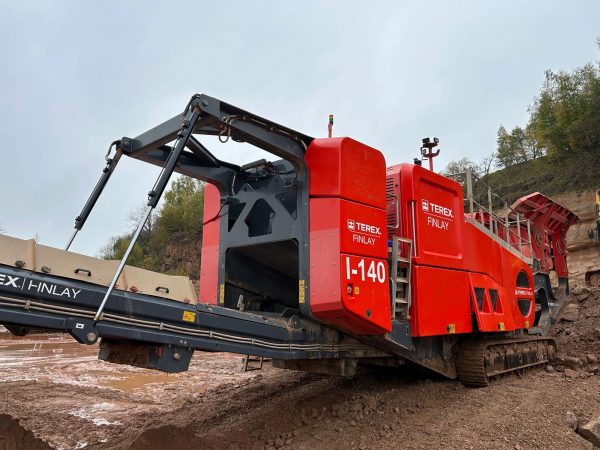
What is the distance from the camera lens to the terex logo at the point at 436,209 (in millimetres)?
5828

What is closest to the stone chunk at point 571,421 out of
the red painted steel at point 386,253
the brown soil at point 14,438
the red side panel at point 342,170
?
the red painted steel at point 386,253

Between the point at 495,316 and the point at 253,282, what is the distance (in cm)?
345

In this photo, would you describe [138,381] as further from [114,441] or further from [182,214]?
[182,214]

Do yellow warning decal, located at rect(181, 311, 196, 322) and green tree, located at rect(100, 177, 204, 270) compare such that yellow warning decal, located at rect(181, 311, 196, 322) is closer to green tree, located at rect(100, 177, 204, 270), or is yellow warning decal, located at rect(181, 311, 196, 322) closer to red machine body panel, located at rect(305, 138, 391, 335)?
red machine body panel, located at rect(305, 138, 391, 335)

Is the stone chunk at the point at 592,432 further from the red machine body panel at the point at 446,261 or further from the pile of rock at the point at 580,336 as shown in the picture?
the pile of rock at the point at 580,336

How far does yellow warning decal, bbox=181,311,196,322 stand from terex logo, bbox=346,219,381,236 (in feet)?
5.62

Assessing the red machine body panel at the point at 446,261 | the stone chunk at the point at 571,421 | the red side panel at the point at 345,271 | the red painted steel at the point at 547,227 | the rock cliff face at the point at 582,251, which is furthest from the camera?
the rock cliff face at the point at 582,251

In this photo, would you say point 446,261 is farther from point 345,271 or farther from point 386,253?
point 345,271

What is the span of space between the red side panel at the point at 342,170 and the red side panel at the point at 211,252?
5.50ft

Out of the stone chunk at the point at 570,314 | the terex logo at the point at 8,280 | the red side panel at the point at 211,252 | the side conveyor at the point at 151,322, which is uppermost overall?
the red side panel at the point at 211,252

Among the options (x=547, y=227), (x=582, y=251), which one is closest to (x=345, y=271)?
(x=547, y=227)

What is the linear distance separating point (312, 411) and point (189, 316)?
2.37 metres

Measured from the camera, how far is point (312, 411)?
5.29m

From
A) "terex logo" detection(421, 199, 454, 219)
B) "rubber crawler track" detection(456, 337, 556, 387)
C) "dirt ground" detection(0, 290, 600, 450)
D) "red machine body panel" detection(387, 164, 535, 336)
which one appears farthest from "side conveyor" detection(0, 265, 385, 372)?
"rubber crawler track" detection(456, 337, 556, 387)
